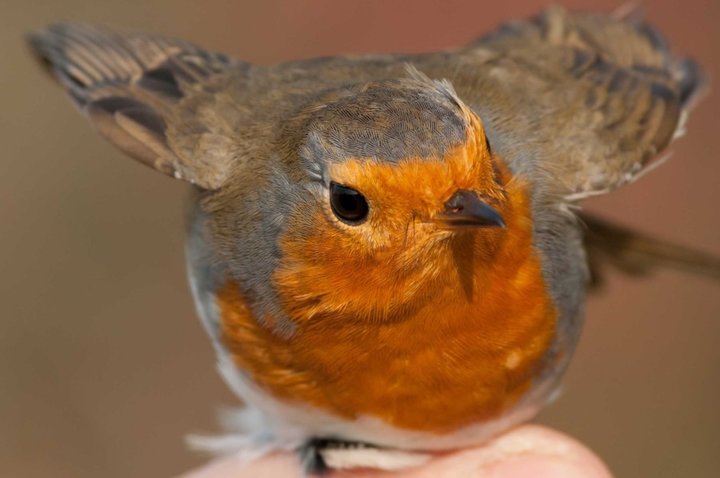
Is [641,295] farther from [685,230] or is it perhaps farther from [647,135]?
[647,135]

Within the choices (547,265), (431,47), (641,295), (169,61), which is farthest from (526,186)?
(431,47)

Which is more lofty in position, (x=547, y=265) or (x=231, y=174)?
(x=231, y=174)

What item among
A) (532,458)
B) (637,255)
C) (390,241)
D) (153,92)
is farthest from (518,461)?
(153,92)

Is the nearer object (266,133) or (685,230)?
(266,133)

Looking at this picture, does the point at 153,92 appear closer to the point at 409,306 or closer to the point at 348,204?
the point at 348,204

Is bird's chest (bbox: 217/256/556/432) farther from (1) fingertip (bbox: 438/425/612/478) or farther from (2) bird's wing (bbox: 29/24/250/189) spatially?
(2) bird's wing (bbox: 29/24/250/189)

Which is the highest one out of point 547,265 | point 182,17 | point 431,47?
point 182,17
